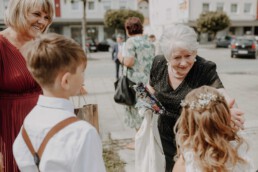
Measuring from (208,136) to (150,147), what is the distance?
969 mm

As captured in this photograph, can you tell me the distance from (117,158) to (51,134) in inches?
119

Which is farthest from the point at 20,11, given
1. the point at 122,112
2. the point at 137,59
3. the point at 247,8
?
the point at 247,8

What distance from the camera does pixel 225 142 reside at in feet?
5.86

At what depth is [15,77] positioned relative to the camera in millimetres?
2053

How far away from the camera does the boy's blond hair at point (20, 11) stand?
6.83 ft

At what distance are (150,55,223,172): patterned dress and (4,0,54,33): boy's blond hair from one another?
40.2 inches

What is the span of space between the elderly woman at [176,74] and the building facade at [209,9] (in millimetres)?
37735

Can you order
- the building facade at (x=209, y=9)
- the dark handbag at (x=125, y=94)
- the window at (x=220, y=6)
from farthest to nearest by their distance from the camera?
the window at (x=220, y=6)
the building facade at (x=209, y=9)
the dark handbag at (x=125, y=94)

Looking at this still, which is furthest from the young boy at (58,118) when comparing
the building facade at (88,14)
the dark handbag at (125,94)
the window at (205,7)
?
the window at (205,7)

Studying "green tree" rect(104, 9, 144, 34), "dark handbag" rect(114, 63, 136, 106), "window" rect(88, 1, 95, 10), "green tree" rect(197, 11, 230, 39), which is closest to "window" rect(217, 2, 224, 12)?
"green tree" rect(197, 11, 230, 39)

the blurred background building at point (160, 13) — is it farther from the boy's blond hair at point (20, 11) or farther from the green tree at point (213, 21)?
the boy's blond hair at point (20, 11)

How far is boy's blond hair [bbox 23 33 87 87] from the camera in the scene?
138 centimetres

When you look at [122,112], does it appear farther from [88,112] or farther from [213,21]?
[213,21]

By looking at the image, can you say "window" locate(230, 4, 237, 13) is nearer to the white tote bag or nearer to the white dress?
the white tote bag
